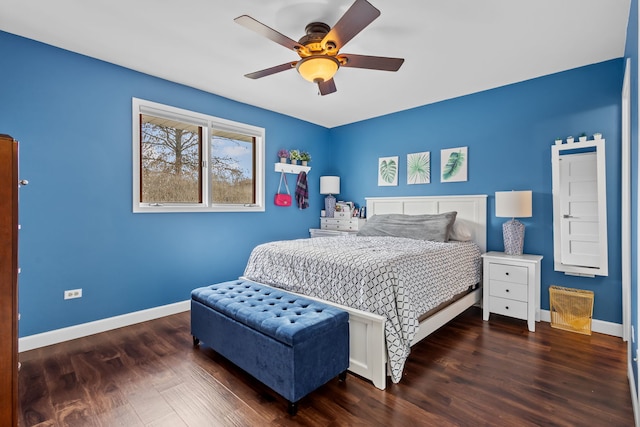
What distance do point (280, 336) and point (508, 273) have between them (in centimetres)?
244

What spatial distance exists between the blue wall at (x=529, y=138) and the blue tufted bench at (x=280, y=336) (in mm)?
2508

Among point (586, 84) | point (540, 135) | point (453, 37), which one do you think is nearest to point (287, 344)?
point (453, 37)

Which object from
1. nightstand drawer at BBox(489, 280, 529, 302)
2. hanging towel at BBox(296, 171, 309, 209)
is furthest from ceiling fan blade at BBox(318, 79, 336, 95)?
nightstand drawer at BBox(489, 280, 529, 302)

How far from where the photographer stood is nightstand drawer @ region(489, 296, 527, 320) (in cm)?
295

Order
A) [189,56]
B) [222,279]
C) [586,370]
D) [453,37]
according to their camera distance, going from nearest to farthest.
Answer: [586,370] < [453,37] < [189,56] < [222,279]

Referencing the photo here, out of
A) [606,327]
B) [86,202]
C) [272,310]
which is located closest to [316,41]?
[272,310]

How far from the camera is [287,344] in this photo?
68.5 inches

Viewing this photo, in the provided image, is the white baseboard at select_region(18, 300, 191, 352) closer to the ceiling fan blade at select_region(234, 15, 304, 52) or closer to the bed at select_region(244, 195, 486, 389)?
the bed at select_region(244, 195, 486, 389)

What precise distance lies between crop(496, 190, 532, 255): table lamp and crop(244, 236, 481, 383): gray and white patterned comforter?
41 cm

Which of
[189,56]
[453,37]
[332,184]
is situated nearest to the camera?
[453,37]

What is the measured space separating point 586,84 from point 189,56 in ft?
12.4

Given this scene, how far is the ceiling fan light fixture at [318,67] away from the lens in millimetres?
2211

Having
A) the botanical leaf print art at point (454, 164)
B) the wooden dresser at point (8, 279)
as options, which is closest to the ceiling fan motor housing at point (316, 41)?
the wooden dresser at point (8, 279)

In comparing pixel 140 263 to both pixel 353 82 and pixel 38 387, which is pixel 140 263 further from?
pixel 353 82
